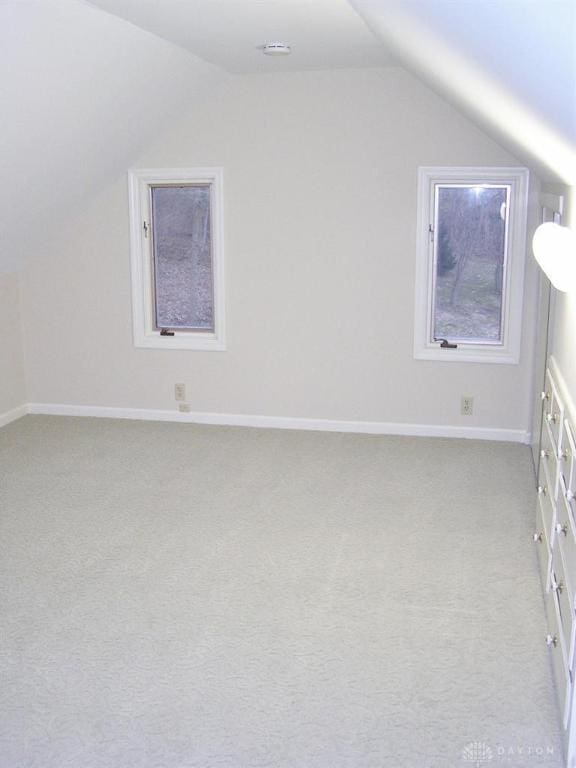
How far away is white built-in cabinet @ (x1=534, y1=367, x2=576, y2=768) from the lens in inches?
96.7

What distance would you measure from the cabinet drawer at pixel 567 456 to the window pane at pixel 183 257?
131 inches

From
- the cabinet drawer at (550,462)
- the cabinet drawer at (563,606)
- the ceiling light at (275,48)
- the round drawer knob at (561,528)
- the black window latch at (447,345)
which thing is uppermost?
the ceiling light at (275,48)

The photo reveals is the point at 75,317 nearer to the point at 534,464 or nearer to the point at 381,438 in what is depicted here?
the point at 381,438

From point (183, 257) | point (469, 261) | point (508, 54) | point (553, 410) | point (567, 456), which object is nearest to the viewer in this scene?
point (508, 54)

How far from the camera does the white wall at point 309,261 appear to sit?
526cm

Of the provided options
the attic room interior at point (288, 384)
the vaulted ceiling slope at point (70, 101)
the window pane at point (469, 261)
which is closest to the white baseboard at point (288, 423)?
the attic room interior at point (288, 384)

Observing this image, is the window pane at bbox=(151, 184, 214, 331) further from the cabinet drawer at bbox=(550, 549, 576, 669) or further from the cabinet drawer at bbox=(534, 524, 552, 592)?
the cabinet drawer at bbox=(550, 549, 576, 669)

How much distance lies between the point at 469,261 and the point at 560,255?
2.74 meters

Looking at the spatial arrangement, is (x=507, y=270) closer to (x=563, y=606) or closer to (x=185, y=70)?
(x=185, y=70)

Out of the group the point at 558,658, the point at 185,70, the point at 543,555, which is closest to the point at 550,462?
the point at 543,555

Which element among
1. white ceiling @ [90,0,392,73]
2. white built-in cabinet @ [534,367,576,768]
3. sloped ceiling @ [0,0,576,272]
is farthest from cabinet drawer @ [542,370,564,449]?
white ceiling @ [90,0,392,73]

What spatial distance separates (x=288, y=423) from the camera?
576cm

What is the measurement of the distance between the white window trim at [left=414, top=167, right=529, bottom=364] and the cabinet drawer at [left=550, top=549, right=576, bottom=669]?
8.18ft

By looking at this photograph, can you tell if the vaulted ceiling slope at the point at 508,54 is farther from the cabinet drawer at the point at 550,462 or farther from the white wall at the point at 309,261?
the white wall at the point at 309,261
